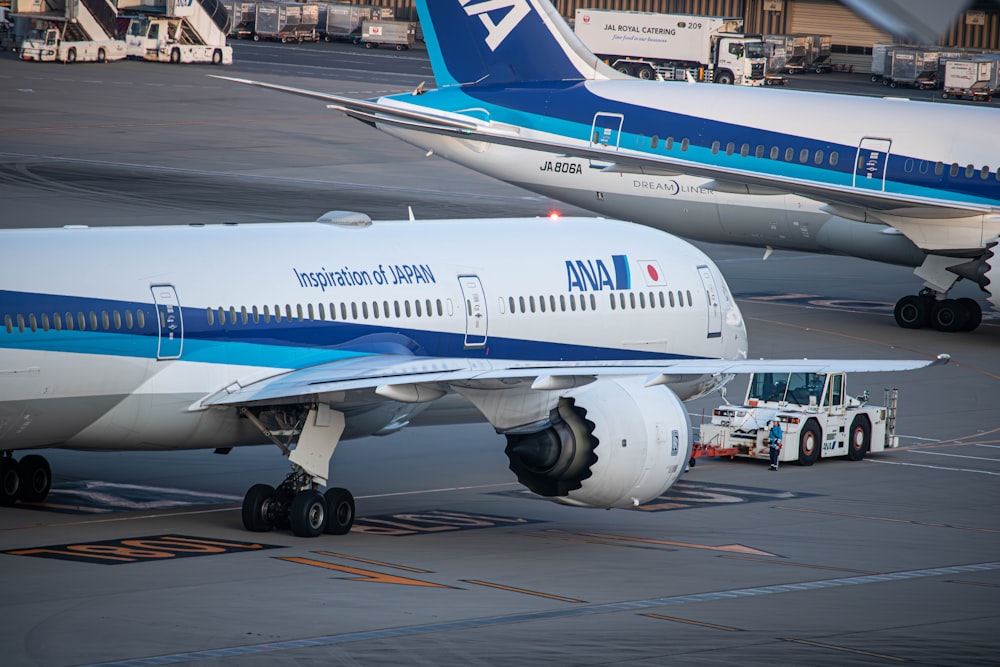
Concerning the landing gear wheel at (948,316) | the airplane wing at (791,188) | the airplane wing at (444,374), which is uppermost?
the airplane wing at (791,188)

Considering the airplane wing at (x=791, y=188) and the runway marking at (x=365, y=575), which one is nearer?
the runway marking at (x=365, y=575)

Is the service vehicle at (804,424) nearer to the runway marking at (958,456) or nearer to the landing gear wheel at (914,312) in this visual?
the runway marking at (958,456)

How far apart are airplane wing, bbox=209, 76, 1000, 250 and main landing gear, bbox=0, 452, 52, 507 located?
1587cm

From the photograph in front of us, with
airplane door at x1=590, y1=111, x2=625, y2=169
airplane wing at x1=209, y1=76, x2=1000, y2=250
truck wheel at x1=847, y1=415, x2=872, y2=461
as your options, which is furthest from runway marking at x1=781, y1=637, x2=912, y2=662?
airplane door at x1=590, y1=111, x2=625, y2=169

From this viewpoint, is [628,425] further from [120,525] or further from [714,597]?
[120,525]

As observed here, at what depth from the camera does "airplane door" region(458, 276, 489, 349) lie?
24422 mm

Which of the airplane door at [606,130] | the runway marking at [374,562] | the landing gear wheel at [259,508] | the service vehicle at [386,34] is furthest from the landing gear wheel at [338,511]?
the service vehicle at [386,34]

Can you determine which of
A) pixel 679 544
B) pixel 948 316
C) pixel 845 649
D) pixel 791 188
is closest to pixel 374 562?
pixel 679 544

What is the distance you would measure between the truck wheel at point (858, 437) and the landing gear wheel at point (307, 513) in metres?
12.1

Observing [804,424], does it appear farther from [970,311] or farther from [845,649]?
[970,311]

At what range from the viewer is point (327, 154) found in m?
70.8

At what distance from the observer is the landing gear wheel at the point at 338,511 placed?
22188mm

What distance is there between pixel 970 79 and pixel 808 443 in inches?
2896

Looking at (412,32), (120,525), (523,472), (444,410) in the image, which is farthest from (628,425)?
(412,32)
